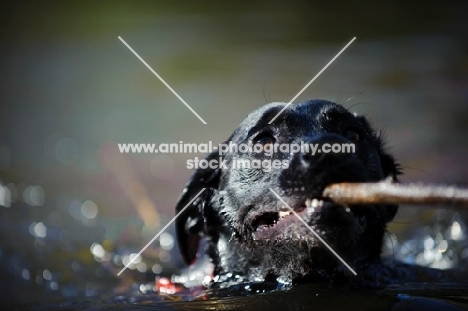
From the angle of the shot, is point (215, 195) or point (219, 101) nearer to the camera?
point (215, 195)

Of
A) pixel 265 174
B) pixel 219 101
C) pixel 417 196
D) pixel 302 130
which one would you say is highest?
pixel 219 101

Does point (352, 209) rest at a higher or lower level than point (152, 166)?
lower

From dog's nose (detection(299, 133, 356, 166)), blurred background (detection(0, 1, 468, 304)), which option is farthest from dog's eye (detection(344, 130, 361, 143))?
blurred background (detection(0, 1, 468, 304))

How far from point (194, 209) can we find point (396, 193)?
92.3 inches

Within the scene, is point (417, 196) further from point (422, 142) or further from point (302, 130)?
point (422, 142)

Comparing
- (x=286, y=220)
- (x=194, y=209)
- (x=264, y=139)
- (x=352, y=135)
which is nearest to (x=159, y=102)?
(x=194, y=209)

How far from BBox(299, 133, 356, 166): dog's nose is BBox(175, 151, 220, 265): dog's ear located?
1391 millimetres

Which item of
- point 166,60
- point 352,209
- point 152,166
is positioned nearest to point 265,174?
point 352,209

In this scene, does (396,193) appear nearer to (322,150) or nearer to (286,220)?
(322,150)

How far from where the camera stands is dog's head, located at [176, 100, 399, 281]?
3451mm

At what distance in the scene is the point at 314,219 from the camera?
3436mm

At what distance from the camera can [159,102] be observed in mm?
11688

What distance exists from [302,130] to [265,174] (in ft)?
1.16

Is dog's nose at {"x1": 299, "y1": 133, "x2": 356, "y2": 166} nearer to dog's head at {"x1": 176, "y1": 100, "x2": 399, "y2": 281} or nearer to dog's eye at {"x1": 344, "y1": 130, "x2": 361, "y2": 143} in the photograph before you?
dog's head at {"x1": 176, "y1": 100, "x2": 399, "y2": 281}
